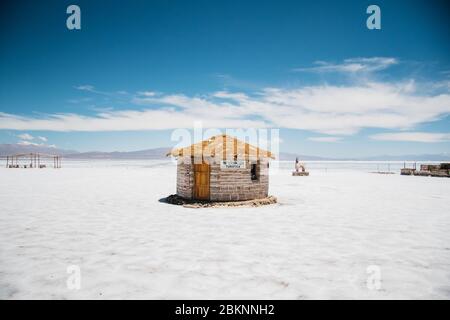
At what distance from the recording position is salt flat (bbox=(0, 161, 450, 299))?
19.1 feet

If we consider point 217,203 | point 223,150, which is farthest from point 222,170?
point 217,203

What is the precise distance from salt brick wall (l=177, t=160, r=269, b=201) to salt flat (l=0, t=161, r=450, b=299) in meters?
1.21

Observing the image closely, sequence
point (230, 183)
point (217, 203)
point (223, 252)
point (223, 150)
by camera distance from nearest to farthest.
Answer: point (223, 252) → point (217, 203) → point (230, 183) → point (223, 150)

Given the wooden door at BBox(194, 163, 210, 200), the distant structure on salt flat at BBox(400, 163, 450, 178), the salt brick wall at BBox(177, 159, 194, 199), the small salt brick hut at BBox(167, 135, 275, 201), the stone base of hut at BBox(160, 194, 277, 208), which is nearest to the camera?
the stone base of hut at BBox(160, 194, 277, 208)

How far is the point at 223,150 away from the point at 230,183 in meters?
1.69

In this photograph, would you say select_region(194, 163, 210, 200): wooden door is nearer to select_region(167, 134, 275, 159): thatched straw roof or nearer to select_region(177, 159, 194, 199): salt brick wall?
select_region(177, 159, 194, 199): salt brick wall

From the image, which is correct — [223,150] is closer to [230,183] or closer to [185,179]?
[230,183]

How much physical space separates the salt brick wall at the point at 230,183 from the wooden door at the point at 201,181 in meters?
0.24

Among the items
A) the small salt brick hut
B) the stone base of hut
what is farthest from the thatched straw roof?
the stone base of hut

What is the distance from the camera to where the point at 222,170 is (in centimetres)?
1537

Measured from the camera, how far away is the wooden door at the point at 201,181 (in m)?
15.6
